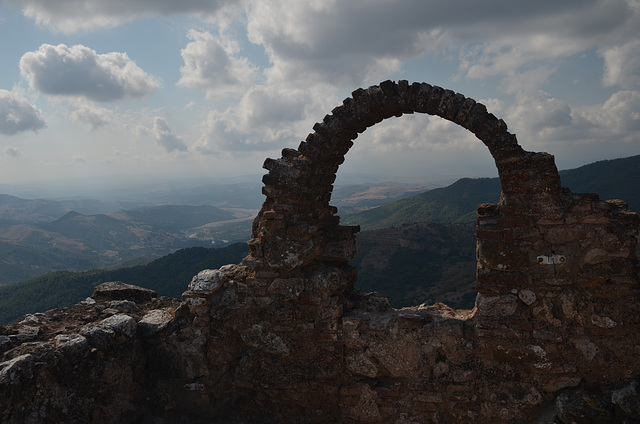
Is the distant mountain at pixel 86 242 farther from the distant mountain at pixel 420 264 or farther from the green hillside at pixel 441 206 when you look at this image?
the distant mountain at pixel 420 264

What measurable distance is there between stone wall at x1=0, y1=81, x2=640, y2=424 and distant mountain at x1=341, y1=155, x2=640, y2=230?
27.4 metres

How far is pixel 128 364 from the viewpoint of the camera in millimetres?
5078

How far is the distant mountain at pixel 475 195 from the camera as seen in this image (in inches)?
1395

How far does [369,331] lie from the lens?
16.1 ft

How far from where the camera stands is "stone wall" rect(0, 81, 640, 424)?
4.11m

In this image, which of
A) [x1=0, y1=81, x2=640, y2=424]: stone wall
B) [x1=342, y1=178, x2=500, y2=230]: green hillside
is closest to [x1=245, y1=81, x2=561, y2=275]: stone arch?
[x1=0, y1=81, x2=640, y2=424]: stone wall

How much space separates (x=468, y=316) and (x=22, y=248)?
141 metres

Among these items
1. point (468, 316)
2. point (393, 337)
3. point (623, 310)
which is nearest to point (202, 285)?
point (393, 337)

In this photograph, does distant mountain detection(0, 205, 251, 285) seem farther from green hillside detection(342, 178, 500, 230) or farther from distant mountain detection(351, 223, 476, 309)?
distant mountain detection(351, 223, 476, 309)

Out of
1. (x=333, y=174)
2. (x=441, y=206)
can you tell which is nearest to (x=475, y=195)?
(x=441, y=206)

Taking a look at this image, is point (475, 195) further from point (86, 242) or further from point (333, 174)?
point (86, 242)

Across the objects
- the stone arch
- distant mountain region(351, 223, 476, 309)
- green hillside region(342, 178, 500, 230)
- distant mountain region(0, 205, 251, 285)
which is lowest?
distant mountain region(0, 205, 251, 285)

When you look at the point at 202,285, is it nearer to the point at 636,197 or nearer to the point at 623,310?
the point at 623,310

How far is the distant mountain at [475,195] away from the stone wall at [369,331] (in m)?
27.4
